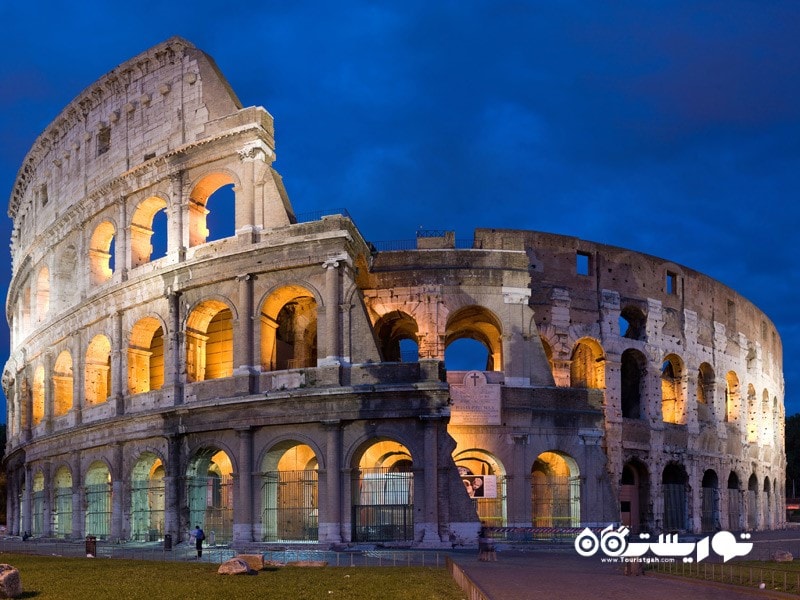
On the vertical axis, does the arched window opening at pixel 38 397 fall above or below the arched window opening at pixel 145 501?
above

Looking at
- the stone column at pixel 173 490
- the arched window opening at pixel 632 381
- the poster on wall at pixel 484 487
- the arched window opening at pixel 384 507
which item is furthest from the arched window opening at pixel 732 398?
the stone column at pixel 173 490

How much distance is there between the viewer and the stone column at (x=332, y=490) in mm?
23438

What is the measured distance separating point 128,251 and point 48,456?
27.8 ft

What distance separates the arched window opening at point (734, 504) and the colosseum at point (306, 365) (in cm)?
18

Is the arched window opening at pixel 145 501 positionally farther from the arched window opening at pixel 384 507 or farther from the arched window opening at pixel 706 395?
the arched window opening at pixel 706 395

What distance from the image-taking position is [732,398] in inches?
1491

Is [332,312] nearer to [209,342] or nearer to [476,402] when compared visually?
[476,402]

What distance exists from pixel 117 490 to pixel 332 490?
8044 millimetres

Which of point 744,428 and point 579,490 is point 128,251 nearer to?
point 579,490

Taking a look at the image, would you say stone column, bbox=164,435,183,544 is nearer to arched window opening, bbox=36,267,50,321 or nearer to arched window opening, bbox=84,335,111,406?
arched window opening, bbox=84,335,111,406

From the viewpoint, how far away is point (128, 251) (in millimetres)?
29000

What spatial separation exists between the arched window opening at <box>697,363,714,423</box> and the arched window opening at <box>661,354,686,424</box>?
1145 mm

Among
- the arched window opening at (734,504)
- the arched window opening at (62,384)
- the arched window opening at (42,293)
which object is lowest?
the arched window opening at (734,504)

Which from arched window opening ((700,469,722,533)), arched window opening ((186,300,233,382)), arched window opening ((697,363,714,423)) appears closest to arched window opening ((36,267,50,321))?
arched window opening ((186,300,233,382))
